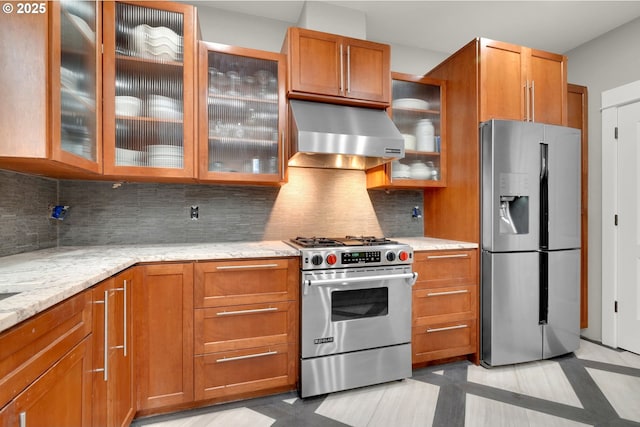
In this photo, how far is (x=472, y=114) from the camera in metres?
2.47

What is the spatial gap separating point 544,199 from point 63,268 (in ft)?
9.87

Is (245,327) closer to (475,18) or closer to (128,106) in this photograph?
(128,106)

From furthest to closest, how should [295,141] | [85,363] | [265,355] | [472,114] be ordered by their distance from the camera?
[472,114]
[295,141]
[265,355]
[85,363]

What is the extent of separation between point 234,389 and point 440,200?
86.7 inches

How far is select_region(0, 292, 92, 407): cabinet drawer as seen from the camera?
2.43ft

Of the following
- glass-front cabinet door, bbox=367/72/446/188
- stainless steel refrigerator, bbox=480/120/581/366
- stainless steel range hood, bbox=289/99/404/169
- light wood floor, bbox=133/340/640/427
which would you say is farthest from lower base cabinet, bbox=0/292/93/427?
stainless steel refrigerator, bbox=480/120/581/366

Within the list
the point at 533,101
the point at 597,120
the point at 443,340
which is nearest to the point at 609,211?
the point at 597,120

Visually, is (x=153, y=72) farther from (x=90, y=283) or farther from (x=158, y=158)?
(x=90, y=283)

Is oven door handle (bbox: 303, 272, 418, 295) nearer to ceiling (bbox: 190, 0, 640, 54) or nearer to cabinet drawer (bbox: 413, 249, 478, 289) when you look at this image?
cabinet drawer (bbox: 413, 249, 478, 289)

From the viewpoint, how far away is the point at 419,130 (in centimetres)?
278

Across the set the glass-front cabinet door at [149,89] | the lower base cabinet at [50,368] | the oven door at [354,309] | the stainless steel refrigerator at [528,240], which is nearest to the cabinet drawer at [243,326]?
the oven door at [354,309]

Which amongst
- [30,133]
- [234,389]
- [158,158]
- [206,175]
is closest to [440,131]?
[206,175]

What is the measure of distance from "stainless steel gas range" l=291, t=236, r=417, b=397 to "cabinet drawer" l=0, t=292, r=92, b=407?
1.14m

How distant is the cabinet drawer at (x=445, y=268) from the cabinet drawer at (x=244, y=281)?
95 centimetres
